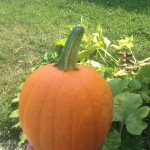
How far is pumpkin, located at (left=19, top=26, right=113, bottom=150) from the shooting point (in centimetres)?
A: 167

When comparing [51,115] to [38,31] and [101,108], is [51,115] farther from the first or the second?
[38,31]

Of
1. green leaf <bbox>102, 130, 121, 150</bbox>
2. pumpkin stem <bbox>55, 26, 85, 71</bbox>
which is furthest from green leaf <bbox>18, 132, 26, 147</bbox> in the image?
pumpkin stem <bbox>55, 26, 85, 71</bbox>

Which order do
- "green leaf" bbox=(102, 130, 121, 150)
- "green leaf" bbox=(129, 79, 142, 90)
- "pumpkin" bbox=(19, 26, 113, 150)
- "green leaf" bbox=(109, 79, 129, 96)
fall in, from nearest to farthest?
"pumpkin" bbox=(19, 26, 113, 150), "green leaf" bbox=(102, 130, 121, 150), "green leaf" bbox=(109, 79, 129, 96), "green leaf" bbox=(129, 79, 142, 90)

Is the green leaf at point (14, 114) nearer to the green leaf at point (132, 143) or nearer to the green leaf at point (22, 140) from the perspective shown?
the green leaf at point (22, 140)

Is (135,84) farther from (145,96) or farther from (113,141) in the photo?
(113,141)

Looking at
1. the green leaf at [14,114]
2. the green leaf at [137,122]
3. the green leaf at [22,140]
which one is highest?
the green leaf at [137,122]

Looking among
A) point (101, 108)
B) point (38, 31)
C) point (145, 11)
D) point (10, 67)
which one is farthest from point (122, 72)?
point (145, 11)

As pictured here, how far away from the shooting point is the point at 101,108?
1.71m

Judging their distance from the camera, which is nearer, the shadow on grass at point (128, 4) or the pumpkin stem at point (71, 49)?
the pumpkin stem at point (71, 49)

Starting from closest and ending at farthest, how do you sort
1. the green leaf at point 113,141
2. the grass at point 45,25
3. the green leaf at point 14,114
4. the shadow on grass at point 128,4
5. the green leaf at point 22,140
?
the green leaf at point 113,141, the green leaf at point 22,140, the green leaf at point 14,114, the grass at point 45,25, the shadow on grass at point 128,4

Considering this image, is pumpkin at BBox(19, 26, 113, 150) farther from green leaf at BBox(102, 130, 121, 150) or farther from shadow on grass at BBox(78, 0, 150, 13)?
shadow on grass at BBox(78, 0, 150, 13)

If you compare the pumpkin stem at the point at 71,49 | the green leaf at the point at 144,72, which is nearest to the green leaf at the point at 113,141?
the green leaf at the point at 144,72

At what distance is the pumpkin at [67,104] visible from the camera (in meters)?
1.67

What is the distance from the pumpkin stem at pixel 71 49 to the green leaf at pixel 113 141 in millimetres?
605
